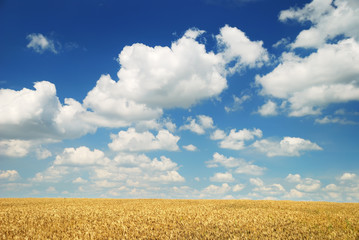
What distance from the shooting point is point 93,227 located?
1170cm

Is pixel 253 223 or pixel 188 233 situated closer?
pixel 188 233

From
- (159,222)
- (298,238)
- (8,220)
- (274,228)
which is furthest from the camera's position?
(8,220)

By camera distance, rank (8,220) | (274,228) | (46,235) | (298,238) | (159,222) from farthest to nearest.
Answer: (8,220), (159,222), (274,228), (46,235), (298,238)

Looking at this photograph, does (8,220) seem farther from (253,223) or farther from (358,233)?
(358,233)

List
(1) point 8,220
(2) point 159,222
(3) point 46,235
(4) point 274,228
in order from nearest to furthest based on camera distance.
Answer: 1. (3) point 46,235
2. (4) point 274,228
3. (2) point 159,222
4. (1) point 8,220

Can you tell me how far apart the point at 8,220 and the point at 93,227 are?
5.06 metres

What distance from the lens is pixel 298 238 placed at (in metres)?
9.92

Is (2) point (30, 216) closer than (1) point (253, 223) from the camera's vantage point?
No

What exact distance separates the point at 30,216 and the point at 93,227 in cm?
487

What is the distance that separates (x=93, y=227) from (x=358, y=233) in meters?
10.8

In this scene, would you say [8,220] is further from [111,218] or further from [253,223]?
[253,223]

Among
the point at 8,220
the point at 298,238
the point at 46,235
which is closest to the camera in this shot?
the point at 298,238

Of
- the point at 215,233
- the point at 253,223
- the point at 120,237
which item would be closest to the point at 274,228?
the point at 253,223

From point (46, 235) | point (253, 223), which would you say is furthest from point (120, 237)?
point (253, 223)
